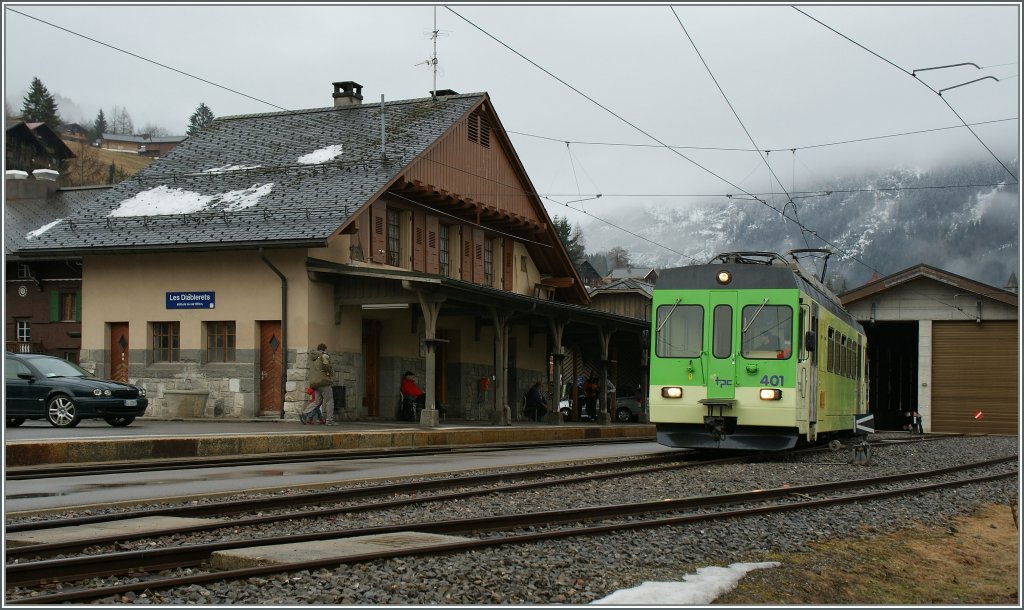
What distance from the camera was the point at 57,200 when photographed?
41.9 m

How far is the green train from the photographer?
17.7 metres

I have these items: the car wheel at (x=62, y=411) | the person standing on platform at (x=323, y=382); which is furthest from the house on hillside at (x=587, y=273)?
the car wheel at (x=62, y=411)

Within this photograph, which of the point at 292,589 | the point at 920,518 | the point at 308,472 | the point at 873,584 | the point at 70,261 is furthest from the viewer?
the point at 70,261

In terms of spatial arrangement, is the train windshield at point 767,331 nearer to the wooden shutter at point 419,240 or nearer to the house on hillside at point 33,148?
the wooden shutter at point 419,240

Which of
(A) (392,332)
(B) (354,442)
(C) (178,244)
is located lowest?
(B) (354,442)

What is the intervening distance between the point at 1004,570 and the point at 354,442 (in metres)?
13.6

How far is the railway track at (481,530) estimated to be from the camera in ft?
23.4

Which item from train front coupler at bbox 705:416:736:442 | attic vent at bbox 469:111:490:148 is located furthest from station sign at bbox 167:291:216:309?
train front coupler at bbox 705:416:736:442

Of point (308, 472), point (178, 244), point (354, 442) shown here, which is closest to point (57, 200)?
point (178, 244)

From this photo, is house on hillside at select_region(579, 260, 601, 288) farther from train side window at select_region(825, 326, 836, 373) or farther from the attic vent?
train side window at select_region(825, 326, 836, 373)

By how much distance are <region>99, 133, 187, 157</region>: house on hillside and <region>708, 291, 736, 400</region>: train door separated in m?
138

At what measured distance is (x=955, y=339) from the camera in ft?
141

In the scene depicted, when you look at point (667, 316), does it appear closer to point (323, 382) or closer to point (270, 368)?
point (323, 382)

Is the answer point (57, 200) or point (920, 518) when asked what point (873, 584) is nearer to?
point (920, 518)
